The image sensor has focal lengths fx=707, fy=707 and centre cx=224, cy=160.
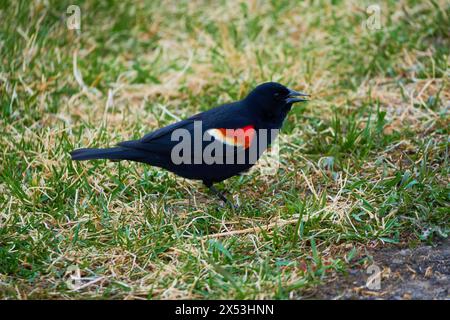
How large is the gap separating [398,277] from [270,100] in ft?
5.11

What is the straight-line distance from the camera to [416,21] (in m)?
6.36

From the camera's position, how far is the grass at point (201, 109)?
12.5 ft

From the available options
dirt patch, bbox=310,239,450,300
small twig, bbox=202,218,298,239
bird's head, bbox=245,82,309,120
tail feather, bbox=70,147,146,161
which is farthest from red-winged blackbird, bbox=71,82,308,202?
dirt patch, bbox=310,239,450,300

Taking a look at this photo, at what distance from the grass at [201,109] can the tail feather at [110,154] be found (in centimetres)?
29

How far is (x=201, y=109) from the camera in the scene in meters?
5.78

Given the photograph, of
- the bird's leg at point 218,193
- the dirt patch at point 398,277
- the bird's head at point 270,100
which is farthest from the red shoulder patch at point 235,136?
the dirt patch at point 398,277

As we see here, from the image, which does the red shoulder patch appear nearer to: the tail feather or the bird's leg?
the bird's leg

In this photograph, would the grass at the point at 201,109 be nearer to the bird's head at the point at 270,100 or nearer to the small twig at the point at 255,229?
the small twig at the point at 255,229

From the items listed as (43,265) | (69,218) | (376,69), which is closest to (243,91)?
(376,69)

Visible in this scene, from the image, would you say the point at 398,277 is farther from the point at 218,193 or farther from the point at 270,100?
the point at 270,100

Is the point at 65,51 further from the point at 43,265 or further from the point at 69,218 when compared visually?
the point at 43,265

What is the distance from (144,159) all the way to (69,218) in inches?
22.9

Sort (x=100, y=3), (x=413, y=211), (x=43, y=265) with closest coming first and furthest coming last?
(x=43, y=265) → (x=413, y=211) → (x=100, y=3)

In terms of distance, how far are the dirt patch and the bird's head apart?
4.05 ft
